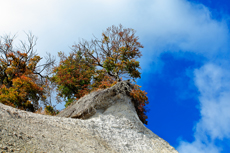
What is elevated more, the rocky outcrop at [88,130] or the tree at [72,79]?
the tree at [72,79]

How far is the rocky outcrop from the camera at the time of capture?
5801 mm

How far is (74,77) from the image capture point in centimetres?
1773

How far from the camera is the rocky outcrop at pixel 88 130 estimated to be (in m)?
5.80

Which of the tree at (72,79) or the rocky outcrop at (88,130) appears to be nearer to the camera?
the rocky outcrop at (88,130)

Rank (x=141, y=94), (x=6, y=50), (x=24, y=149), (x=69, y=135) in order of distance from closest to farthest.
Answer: (x=24, y=149)
(x=69, y=135)
(x=141, y=94)
(x=6, y=50)

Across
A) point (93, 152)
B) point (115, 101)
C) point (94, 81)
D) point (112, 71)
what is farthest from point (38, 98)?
point (93, 152)

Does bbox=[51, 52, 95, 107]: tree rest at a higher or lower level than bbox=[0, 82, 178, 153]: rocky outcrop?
higher

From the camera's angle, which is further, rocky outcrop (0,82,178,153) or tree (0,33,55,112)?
tree (0,33,55,112)

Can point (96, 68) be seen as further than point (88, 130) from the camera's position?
Yes

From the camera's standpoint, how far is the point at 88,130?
27.8 ft

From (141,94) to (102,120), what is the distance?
4.10 m

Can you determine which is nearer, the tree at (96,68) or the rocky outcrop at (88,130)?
the rocky outcrop at (88,130)

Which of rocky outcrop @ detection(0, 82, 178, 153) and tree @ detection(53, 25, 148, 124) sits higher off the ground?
tree @ detection(53, 25, 148, 124)

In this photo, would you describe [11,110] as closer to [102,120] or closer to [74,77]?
[102,120]
